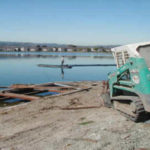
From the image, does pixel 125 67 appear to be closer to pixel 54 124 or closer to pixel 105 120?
pixel 105 120

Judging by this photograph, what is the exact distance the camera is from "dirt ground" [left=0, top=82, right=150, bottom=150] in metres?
5.46

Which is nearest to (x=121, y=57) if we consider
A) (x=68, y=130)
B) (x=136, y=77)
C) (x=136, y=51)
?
Result: (x=136, y=51)

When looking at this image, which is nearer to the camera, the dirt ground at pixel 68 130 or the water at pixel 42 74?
the dirt ground at pixel 68 130

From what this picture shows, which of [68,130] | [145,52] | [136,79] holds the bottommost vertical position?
[68,130]

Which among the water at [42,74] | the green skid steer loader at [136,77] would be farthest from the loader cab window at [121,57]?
the water at [42,74]

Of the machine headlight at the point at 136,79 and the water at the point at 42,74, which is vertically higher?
the machine headlight at the point at 136,79

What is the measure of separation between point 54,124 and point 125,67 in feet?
10.8

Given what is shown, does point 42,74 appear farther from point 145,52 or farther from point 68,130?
point 145,52

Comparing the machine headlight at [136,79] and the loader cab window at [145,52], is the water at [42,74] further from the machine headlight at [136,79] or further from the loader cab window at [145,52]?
the loader cab window at [145,52]

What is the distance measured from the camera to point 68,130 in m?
6.79

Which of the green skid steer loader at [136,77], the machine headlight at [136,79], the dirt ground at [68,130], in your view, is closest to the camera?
the dirt ground at [68,130]

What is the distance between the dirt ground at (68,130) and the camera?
5457 millimetres

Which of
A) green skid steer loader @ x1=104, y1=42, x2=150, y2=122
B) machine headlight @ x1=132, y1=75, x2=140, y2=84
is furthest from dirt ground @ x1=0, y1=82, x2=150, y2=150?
machine headlight @ x1=132, y1=75, x2=140, y2=84

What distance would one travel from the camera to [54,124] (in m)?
7.77
